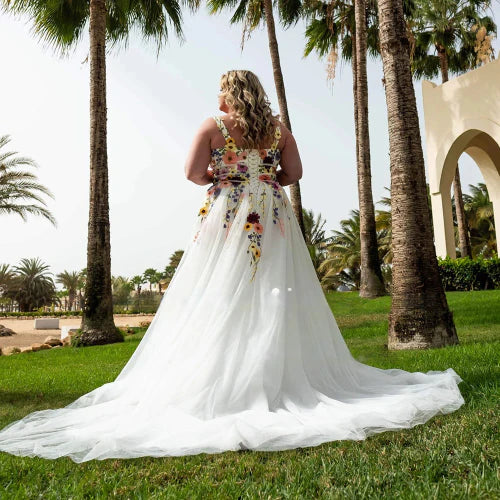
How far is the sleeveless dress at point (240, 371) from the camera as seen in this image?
283 cm

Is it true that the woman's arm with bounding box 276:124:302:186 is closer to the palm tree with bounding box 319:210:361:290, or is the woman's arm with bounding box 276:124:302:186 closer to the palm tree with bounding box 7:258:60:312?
the palm tree with bounding box 319:210:361:290

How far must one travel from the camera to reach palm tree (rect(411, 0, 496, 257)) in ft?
72.3

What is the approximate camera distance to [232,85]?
12.7ft

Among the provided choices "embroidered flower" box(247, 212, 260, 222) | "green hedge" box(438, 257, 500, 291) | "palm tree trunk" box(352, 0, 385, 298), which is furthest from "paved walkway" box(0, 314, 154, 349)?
"embroidered flower" box(247, 212, 260, 222)

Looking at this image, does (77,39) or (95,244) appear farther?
(77,39)

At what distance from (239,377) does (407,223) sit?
4.39 m

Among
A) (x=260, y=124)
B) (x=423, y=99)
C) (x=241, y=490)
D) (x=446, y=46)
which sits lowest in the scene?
(x=241, y=490)

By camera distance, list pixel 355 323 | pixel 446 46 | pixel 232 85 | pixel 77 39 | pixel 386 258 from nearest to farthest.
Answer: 1. pixel 232 85
2. pixel 355 323
3. pixel 77 39
4. pixel 446 46
5. pixel 386 258

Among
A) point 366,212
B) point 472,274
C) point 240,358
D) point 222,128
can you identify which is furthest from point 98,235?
point 472,274

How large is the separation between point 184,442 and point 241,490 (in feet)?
1.91

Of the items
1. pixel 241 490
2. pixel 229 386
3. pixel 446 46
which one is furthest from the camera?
pixel 446 46

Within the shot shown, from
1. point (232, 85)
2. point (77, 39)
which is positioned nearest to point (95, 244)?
point (77, 39)

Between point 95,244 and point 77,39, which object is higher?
point 77,39

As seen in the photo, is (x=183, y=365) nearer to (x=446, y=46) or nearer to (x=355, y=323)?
(x=355, y=323)
